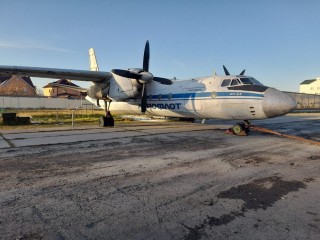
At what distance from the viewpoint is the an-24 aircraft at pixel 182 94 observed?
11.9 m

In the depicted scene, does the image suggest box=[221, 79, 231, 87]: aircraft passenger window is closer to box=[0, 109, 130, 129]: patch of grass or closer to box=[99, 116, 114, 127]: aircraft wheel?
box=[99, 116, 114, 127]: aircraft wheel

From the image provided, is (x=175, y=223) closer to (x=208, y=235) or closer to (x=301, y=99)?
(x=208, y=235)

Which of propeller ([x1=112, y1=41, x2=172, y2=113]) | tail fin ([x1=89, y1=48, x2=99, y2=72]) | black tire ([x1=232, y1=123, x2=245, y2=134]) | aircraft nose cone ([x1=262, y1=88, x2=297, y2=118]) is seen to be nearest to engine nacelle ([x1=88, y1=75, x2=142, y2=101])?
propeller ([x1=112, y1=41, x2=172, y2=113])

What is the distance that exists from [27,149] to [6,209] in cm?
537

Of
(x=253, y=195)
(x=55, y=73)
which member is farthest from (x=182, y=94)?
(x=253, y=195)

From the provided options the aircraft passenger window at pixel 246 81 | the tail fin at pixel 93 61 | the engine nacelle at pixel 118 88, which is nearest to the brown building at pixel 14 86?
the tail fin at pixel 93 61

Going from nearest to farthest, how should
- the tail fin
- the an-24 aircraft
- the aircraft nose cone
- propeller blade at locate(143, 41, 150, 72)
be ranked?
the aircraft nose cone → the an-24 aircraft → propeller blade at locate(143, 41, 150, 72) → the tail fin

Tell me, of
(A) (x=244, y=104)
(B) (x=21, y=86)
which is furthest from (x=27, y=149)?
(B) (x=21, y=86)

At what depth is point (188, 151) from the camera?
29.6ft

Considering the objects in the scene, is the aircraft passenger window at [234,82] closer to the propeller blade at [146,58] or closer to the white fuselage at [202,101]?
the white fuselage at [202,101]

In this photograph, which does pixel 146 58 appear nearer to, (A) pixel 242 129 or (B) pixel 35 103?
(A) pixel 242 129

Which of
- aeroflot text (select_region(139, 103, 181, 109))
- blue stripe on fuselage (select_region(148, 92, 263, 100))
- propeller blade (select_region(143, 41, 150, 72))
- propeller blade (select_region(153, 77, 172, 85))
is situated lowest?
aeroflot text (select_region(139, 103, 181, 109))

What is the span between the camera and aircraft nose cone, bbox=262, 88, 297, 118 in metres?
11.1

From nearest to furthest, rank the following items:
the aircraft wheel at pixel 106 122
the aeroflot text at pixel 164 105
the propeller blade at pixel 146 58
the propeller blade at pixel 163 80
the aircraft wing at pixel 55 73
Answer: the aircraft wing at pixel 55 73 < the aeroflot text at pixel 164 105 < the propeller blade at pixel 163 80 < the propeller blade at pixel 146 58 < the aircraft wheel at pixel 106 122
